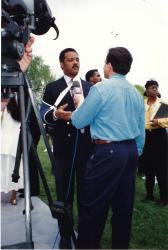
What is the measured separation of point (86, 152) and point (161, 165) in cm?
256

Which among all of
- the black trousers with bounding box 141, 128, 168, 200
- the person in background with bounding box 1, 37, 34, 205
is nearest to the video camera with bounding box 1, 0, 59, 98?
the person in background with bounding box 1, 37, 34, 205

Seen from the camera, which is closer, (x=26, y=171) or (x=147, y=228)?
(x=26, y=171)

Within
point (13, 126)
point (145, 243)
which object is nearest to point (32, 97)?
point (145, 243)

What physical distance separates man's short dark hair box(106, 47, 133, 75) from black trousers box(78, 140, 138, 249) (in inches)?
23.0

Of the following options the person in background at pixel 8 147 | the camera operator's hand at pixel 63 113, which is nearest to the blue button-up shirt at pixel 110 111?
the camera operator's hand at pixel 63 113

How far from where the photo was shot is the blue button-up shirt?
10.5ft

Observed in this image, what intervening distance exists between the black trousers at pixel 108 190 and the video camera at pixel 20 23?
3.38 feet

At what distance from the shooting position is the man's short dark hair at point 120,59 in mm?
3367

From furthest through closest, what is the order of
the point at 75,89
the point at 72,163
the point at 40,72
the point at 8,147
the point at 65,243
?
the point at 40,72, the point at 8,147, the point at 72,163, the point at 65,243, the point at 75,89

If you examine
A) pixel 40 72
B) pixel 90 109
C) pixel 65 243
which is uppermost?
pixel 40 72

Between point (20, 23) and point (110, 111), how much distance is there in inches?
37.4

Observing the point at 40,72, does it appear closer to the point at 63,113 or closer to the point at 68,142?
the point at 68,142

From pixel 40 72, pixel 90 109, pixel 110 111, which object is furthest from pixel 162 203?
pixel 40 72

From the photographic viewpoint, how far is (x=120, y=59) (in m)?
3.36
